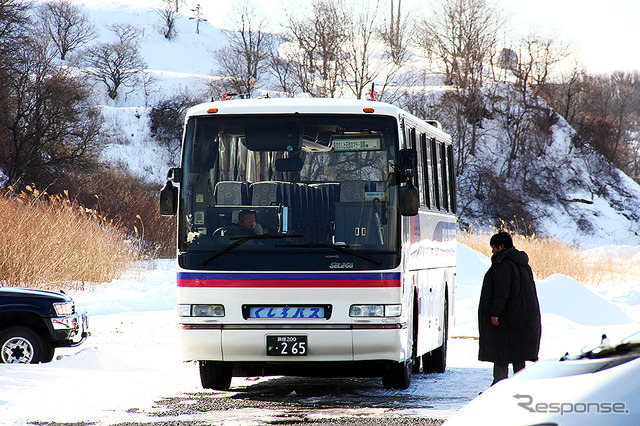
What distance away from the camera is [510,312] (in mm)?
9445

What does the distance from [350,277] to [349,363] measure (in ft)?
3.06

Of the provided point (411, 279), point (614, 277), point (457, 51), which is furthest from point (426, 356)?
point (457, 51)

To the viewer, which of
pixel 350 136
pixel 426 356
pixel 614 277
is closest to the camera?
pixel 350 136

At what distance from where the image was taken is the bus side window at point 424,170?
11125 mm

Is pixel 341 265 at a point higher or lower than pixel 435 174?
lower

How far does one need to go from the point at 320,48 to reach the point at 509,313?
44.2 m

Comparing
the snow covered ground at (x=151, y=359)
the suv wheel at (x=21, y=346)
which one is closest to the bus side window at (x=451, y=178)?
the snow covered ground at (x=151, y=359)

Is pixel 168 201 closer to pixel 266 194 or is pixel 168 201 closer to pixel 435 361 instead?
pixel 266 194

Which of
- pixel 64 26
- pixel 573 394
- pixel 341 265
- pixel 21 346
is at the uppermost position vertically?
pixel 64 26

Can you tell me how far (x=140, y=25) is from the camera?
381 ft

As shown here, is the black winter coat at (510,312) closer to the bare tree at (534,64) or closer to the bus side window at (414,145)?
the bus side window at (414,145)

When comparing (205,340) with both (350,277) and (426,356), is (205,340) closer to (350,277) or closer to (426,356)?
(350,277)

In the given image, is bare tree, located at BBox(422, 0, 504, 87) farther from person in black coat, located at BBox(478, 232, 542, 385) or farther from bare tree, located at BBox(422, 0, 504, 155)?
person in black coat, located at BBox(478, 232, 542, 385)

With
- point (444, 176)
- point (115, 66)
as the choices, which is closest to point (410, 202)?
point (444, 176)
